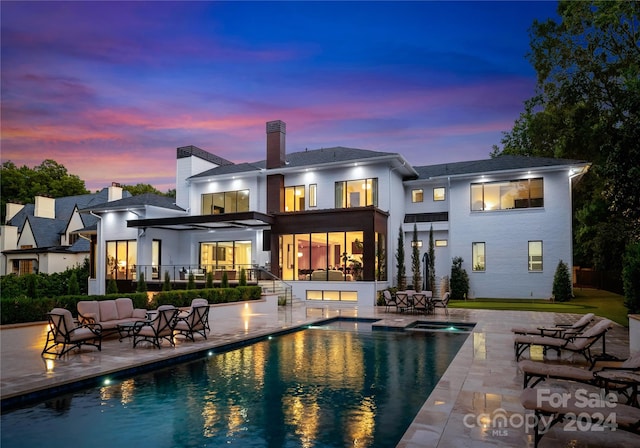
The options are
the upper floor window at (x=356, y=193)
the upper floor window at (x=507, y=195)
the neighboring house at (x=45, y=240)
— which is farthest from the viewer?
the neighboring house at (x=45, y=240)

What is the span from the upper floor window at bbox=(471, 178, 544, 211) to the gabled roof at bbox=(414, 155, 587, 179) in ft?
2.80

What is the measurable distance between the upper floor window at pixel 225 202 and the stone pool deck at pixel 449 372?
13.9 metres

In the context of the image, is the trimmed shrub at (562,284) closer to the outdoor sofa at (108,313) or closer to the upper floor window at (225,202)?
the upper floor window at (225,202)

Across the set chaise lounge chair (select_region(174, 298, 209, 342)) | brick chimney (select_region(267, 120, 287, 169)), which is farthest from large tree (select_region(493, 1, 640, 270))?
chaise lounge chair (select_region(174, 298, 209, 342))

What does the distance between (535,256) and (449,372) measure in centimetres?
1842

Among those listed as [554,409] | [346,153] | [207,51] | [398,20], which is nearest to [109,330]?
[554,409]

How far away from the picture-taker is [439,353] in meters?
10.7

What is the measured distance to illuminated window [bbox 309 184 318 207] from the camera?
26.2m

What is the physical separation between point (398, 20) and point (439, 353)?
13728mm

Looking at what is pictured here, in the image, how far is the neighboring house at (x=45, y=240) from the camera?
109ft

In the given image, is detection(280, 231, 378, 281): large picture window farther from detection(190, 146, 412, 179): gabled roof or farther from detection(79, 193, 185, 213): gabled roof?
detection(79, 193, 185, 213): gabled roof

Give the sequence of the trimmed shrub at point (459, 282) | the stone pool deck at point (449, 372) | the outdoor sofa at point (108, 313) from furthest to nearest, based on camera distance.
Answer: the trimmed shrub at point (459, 282) < the outdoor sofa at point (108, 313) < the stone pool deck at point (449, 372)

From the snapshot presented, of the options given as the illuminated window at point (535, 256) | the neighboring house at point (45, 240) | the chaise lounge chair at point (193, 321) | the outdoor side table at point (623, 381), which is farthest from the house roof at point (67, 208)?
the outdoor side table at point (623, 381)

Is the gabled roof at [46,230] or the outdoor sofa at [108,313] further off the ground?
the gabled roof at [46,230]
